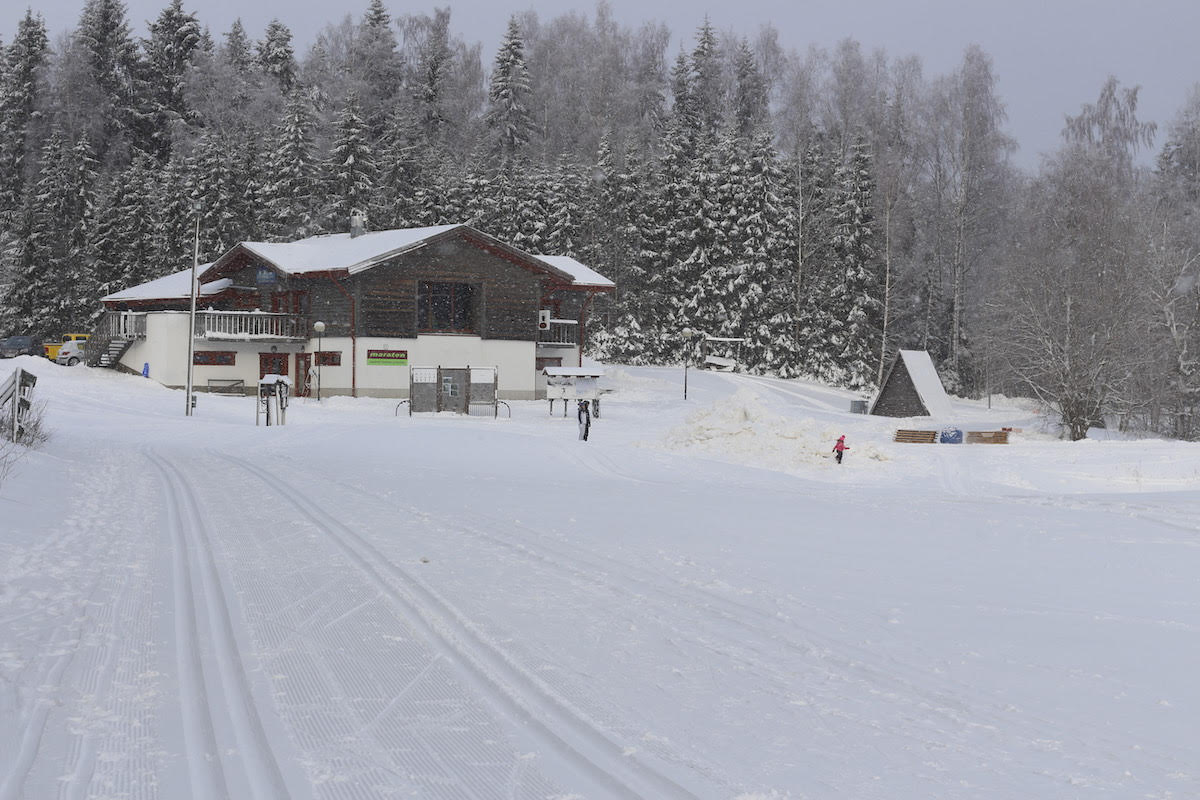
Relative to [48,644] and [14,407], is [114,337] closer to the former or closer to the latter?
[14,407]

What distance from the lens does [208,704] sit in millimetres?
5035

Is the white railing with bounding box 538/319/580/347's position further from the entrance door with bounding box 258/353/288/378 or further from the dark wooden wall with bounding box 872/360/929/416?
the dark wooden wall with bounding box 872/360/929/416

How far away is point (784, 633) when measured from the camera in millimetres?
6719

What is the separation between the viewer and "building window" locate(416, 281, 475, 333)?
135 ft

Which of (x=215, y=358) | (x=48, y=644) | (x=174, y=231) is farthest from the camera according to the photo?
(x=174, y=231)

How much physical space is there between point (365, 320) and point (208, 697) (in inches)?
1399

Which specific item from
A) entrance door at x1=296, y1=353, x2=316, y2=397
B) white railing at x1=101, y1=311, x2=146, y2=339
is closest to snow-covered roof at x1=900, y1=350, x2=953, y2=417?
entrance door at x1=296, y1=353, x2=316, y2=397

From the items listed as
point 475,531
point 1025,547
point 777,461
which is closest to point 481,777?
point 475,531

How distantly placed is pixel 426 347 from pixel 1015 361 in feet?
71.6

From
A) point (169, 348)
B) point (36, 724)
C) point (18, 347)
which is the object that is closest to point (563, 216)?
point (169, 348)

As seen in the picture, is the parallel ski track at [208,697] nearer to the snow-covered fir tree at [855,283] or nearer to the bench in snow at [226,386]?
the bench in snow at [226,386]

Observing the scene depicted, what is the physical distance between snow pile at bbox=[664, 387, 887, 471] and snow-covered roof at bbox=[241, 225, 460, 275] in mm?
18730

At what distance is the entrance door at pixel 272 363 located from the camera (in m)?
42.4

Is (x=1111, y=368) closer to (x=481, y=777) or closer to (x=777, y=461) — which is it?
(x=777, y=461)
